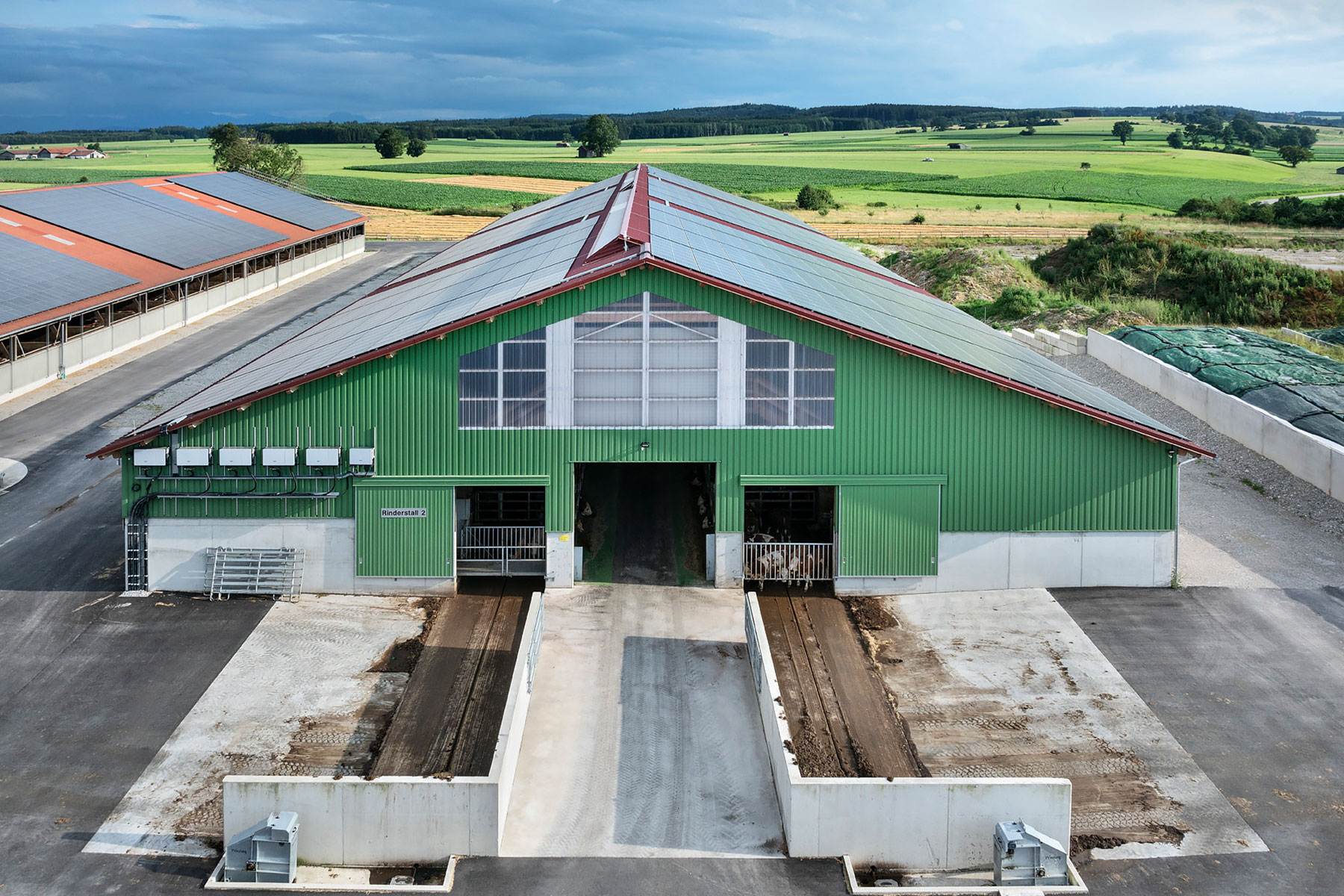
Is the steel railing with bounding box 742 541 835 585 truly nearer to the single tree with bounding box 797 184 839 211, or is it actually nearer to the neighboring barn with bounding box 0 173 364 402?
the neighboring barn with bounding box 0 173 364 402

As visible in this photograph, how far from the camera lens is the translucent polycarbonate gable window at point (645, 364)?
988 inches

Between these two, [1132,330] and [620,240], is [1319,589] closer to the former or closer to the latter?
[620,240]

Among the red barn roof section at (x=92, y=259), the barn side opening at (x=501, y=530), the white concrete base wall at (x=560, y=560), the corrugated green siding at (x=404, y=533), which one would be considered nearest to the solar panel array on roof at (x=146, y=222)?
the red barn roof section at (x=92, y=259)

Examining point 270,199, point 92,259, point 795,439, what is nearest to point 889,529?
point 795,439

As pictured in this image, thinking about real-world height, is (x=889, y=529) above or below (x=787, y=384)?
below

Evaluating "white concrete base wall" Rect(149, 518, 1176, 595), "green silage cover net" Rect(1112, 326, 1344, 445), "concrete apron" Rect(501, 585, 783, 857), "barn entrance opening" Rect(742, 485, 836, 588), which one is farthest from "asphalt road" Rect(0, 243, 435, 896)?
"green silage cover net" Rect(1112, 326, 1344, 445)

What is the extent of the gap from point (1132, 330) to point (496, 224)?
3035 cm

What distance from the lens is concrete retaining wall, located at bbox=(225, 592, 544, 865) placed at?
16203mm

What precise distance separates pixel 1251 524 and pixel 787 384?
536 inches

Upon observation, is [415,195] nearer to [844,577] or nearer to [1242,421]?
[1242,421]

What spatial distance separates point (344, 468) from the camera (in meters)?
25.3

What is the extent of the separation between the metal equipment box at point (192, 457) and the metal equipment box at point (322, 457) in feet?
7.16

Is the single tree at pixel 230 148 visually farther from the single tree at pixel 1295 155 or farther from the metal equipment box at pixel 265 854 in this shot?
the single tree at pixel 1295 155

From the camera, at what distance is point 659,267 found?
81.3 feet
